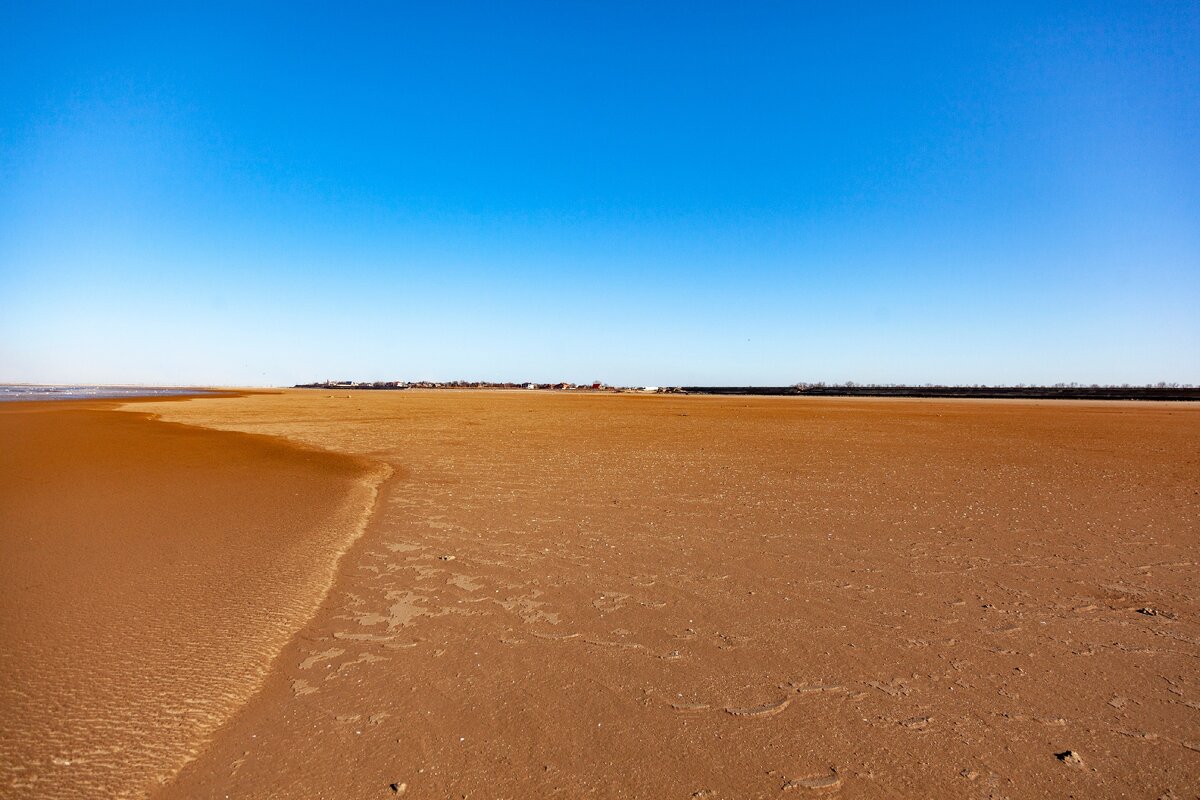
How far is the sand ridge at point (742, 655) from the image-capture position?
3039mm

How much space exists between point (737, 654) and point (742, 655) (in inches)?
1.5

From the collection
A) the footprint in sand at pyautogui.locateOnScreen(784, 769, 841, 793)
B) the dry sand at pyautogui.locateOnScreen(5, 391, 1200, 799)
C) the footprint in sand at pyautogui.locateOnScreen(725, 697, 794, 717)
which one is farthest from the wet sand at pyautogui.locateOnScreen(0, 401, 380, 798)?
the footprint in sand at pyautogui.locateOnScreen(784, 769, 841, 793)

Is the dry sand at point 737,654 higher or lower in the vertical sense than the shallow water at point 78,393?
lower

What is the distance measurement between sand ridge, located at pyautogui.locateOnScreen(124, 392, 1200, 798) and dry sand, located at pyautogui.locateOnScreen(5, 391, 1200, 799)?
0.8 inches

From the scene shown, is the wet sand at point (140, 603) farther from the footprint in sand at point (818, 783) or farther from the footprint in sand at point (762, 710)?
the footprint in sand at point (818, 783)

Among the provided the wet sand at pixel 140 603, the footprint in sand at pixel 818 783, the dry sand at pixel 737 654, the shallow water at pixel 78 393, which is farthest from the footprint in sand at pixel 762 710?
the shallow water at pixel 78 393

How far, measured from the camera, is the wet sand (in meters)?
3.13

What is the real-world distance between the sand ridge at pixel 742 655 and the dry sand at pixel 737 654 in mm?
19

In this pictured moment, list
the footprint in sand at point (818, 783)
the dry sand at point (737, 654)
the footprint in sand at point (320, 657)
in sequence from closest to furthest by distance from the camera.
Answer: the footprint in sand at point (818, 783), the dry sand at point (737, 654), the footprint in sand at point (320, 657)

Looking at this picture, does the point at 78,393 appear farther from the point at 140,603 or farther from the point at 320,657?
the point at 320,657

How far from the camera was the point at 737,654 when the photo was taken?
4.29 metres

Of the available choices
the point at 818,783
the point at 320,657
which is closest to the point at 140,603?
the point at 320,657

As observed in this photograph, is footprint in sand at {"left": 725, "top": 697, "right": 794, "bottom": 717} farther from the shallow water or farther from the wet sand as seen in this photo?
the shallow water

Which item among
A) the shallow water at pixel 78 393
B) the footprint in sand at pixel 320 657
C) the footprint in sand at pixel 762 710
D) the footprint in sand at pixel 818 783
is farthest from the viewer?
the shallow water at pixel 78 393
